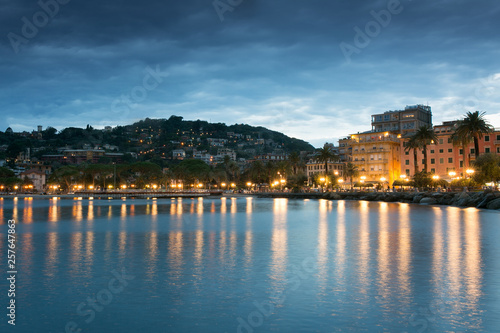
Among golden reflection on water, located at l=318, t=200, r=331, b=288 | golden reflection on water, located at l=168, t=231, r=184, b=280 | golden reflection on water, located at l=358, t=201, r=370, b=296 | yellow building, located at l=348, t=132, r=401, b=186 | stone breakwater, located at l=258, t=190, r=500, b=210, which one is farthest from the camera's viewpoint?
yellow building, located at l=348, t=132, r=401, b=186

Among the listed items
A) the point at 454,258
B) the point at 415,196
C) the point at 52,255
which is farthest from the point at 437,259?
the point at 415,196

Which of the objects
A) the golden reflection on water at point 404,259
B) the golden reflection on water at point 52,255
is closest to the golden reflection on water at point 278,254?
the golden reflection on water at point 404,259

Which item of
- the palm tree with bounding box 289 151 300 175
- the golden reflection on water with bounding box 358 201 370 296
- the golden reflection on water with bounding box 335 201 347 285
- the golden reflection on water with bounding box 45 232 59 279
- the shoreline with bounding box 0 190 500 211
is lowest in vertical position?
the golden reflection on water with bounding box 335 201 347 285

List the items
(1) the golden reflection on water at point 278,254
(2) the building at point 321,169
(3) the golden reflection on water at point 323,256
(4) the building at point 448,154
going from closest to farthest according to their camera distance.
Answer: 1. (3) the golden reflection on water at point 323,256
2. (1) the golden reflection on water at point 278,254
3. (4) the building at point 448,154
4. (2) the building at point 321,169

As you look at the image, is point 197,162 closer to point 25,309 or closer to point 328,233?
point 328,233

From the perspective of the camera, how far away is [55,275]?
18703 mm

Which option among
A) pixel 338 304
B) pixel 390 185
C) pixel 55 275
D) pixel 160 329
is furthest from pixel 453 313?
pixel 390 185

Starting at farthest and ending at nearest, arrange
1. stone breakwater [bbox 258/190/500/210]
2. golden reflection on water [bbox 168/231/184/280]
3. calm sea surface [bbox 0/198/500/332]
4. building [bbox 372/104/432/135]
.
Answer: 1. building [bbox 372/104/432/135]
2. stone breakwater [bbox 258/190/500/210]
3. golden reflection on water [bbox 168/231/184/280]
4. calm sea surface [bbox 0/198/500/332]

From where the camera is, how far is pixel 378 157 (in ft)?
400

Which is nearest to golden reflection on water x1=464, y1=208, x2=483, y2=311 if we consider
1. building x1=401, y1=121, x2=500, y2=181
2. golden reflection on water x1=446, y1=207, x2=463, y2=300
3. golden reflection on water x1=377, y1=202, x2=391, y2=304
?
golden reflection on water x1=446, y1=207, x2=463, y2=300

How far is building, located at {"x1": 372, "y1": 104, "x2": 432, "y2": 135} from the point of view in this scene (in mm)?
134625

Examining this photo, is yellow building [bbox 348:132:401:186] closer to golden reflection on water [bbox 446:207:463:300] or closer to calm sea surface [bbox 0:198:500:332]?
golden reflection on water [bbox 446:207:463:300]

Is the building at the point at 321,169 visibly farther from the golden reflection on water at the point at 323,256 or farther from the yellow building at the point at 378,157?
the golden reflection on water at the point at 323,256

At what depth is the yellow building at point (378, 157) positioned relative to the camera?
12050 cm
